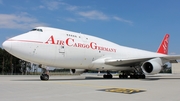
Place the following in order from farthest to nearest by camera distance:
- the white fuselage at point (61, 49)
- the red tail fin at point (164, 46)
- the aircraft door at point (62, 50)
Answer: the red tail fin at point (164, 46) < the aircraft door at point (62, 50) < the white fuselage at point (61, 49)

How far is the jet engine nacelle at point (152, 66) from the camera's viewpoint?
17361 millimetres

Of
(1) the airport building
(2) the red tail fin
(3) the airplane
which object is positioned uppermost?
(2) the red tail fin

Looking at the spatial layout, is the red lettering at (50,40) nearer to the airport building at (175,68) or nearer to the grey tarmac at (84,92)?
the grey tarmac at (84,92)

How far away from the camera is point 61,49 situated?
1527 centimetres

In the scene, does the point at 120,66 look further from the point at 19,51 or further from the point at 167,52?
the point at 167,52

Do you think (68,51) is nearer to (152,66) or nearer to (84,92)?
(152,66)

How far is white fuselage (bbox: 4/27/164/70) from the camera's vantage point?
45.1 feet

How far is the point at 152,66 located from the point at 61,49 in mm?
8215

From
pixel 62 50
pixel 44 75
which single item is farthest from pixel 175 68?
pixel 44 75

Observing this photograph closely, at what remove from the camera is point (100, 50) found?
61.4 ft

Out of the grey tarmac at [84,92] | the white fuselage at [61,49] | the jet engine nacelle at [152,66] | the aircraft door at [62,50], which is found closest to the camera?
the grey tarmac at [84,92]

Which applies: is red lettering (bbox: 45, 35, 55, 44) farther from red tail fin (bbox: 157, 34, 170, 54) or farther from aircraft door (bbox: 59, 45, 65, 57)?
red tail fin (bbox: 157, 34, 170, 54)

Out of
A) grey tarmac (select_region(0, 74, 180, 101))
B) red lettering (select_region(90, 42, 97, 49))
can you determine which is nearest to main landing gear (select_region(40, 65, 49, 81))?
grey tarmac (select_region(0, 74, 180, 101))

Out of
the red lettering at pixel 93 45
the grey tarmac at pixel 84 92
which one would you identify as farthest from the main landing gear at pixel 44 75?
the red lettering at pixel 93 45
